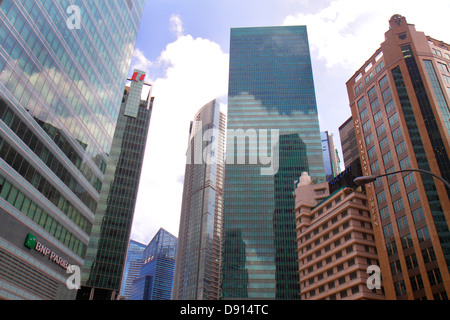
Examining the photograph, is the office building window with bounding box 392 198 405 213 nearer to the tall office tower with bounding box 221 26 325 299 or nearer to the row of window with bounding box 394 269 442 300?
the row of window with bounding box 394 269 442 300

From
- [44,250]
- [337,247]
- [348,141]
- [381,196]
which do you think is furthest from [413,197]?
[348,141]

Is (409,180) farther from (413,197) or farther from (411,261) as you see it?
(411,261)

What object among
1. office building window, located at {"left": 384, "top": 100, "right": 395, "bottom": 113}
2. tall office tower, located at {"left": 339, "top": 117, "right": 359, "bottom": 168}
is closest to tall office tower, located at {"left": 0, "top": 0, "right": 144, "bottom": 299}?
office building window, located at {"left": 384, "top": 100, "right": 395, "bottom": 113}

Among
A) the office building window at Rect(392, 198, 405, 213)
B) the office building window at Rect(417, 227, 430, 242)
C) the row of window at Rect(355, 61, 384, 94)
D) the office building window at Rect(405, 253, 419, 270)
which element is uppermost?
the row of window at Rect(355, 61, 384, 94)

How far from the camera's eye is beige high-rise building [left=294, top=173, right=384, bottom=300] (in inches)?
3243

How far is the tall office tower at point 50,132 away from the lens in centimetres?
4106

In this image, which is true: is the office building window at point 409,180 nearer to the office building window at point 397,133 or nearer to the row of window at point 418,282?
the office building window at point 397,133

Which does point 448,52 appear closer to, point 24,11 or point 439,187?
point 439,187

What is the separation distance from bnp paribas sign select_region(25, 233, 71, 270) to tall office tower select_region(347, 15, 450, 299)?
198 feet

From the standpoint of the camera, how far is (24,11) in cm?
4406

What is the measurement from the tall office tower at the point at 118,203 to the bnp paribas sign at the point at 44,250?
59.3m

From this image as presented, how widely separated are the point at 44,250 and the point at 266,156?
425 feet
